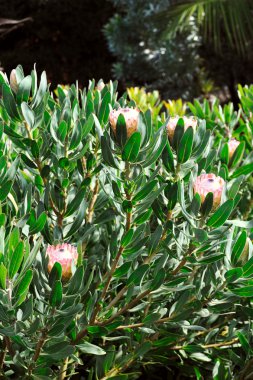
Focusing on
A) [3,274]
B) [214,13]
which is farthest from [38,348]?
[214,13]

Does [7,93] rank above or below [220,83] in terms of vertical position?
above

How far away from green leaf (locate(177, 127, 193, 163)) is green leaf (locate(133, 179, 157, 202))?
6 cm

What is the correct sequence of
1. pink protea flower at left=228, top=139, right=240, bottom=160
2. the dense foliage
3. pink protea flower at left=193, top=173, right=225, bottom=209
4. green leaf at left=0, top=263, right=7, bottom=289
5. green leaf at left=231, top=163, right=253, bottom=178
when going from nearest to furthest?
green leaf at left=0, top=263, right=7, bottom=289
pink protea flower at left=193, top=173, right=225, bottom=209
green leaf at left=231, top=163, right=253, bottom=178
pink protea flower at left=228, top=139, right=240, bottom=160
the dense foliage

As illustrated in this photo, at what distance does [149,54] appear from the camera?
7633 millimetres

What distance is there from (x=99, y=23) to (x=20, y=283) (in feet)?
26.2

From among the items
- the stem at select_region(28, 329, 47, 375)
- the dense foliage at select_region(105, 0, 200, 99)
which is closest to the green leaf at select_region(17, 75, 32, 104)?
the stem at select_region(28, 329, 47, 375)

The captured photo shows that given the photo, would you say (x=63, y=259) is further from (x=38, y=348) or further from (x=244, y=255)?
(x=244, y=255)

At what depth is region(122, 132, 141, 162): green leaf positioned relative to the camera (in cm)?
85

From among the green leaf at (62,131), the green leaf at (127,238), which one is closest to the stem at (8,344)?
the green leaf at (127,238)

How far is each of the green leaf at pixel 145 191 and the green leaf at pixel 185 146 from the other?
0.20 ft

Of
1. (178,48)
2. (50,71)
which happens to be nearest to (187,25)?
(178,48)

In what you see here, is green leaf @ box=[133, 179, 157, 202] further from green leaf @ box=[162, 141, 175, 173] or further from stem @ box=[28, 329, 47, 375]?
stem @ box=[28, 329, 47, 375]

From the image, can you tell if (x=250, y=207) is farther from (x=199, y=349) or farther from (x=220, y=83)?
(x=220, y=83)

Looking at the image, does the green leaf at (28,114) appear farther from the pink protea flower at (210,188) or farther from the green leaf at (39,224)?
the pink protea flower at (210,188)
